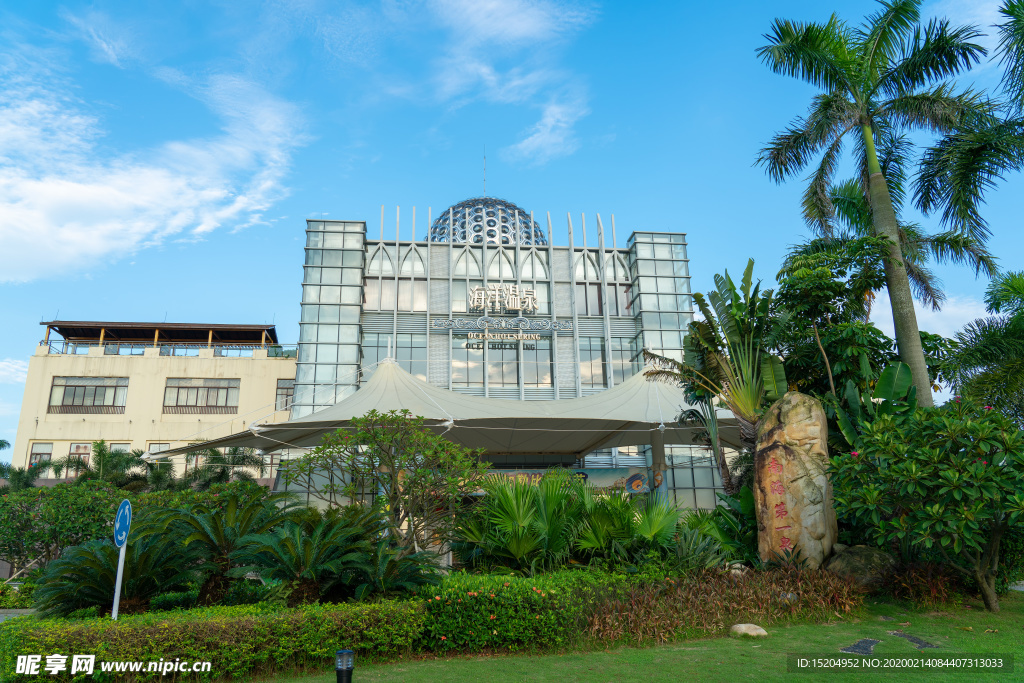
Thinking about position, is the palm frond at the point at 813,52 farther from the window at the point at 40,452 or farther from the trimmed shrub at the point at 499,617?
the window at the point at 40,452

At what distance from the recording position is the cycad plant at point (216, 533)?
27.6 ft

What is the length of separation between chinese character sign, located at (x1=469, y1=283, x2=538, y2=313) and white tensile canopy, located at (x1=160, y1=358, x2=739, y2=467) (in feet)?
32.2

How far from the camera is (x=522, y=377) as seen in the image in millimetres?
31094

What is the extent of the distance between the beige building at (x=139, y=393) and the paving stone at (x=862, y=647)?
28185 mm

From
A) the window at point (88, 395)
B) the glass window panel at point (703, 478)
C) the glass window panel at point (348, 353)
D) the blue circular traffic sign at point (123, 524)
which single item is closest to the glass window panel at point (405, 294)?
the glass window panel at point (348, 353)

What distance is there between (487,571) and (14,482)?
21.4 m

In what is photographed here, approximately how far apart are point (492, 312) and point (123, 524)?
81.9 ft

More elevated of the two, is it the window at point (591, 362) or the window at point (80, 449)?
the window at point (591, 362)

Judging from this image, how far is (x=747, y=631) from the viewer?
8719mm

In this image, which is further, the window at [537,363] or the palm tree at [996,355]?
the window at [537,363]

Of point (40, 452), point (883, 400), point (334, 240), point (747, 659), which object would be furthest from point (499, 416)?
point (40, 452)

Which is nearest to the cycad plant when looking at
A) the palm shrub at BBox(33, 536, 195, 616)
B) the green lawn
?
the palm shrub at BBox(33, 536, 195, 616)

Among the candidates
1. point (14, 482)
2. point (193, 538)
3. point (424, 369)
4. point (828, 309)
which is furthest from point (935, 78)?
point (14, 482)

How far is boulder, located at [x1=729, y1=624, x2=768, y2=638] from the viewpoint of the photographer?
28.3ft
